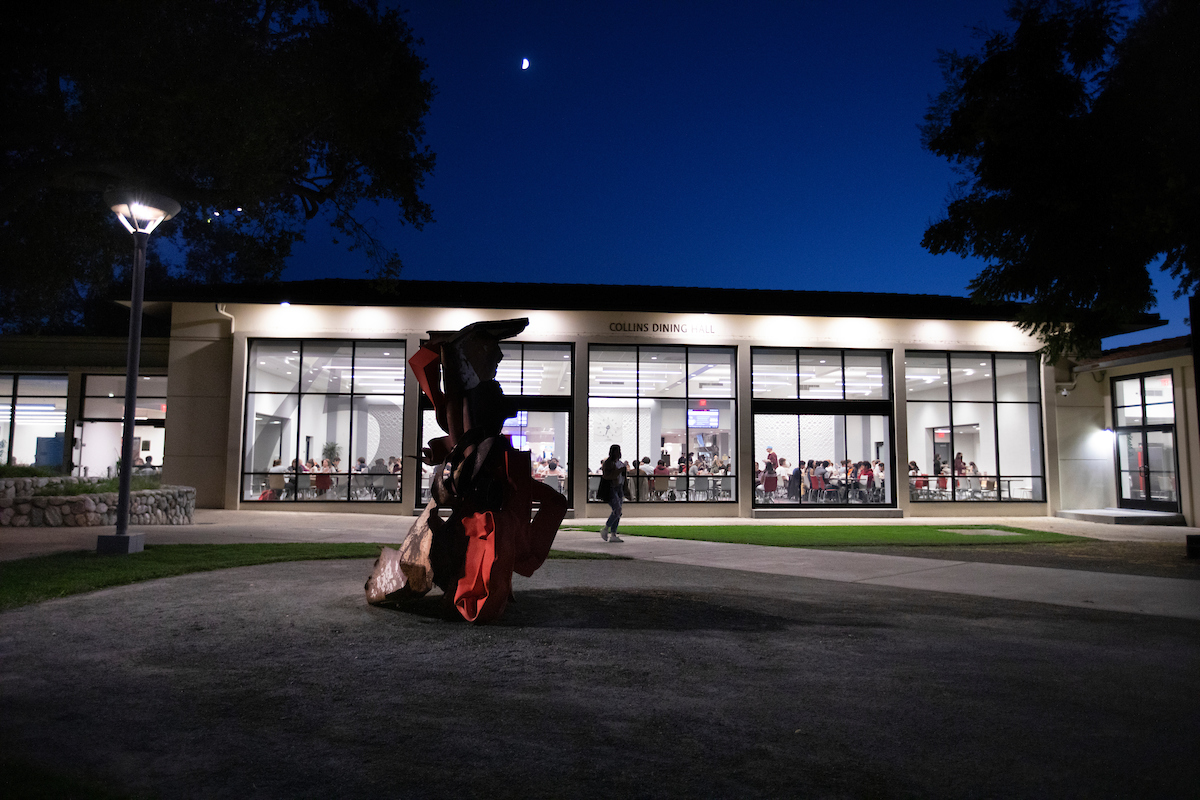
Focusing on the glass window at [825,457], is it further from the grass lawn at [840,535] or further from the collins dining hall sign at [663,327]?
the grass lawn at [840,535]

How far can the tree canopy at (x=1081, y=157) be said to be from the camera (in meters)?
10.3

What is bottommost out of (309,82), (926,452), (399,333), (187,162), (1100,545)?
(1100,545)

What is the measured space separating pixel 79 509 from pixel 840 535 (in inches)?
570

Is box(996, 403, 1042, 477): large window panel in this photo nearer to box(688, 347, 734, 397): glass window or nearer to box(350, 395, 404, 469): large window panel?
box(688, 347, 734, 397): glass window

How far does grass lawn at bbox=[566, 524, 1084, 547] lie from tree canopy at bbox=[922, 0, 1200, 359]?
4.05m

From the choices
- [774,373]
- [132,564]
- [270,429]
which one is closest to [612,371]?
[774,373]

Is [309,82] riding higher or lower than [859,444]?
higher

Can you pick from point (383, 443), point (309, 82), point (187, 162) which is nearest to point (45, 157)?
point (187, 162)

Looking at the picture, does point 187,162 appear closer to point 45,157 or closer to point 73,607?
point 45,157

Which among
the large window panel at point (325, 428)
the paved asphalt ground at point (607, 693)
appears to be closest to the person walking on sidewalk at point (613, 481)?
the paved asphalt ground at point (607, 693)

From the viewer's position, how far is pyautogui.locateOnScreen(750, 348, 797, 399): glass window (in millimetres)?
20453

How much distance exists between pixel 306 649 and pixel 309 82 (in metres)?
9.56

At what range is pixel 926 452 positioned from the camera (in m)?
21.0

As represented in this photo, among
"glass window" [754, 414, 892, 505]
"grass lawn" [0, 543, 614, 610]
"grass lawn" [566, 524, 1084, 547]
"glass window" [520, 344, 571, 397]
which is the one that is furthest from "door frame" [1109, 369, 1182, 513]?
"grass lawn" [0, 543, 614, 610]
